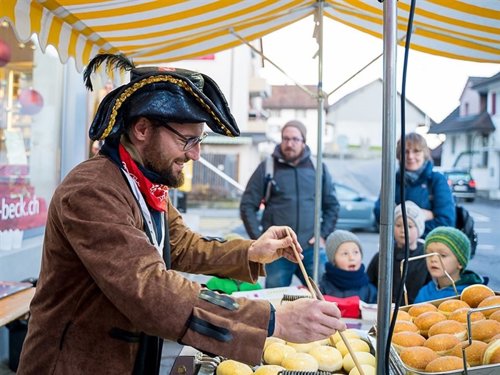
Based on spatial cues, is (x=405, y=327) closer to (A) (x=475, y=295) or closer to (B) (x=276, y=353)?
(A) (x=475, y=295)

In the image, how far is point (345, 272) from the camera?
3.33 m

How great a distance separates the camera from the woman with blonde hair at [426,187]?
3.79 m

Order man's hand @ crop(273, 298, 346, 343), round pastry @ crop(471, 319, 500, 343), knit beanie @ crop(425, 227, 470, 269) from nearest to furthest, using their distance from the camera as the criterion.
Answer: man's hand @ crop(273, 298, 346, 343) < round pastry @ crop(471, 319, 500, 343) < knit beanie @ crop(425, 227, 470, 269)

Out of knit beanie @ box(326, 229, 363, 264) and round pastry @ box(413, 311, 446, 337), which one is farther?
knit beanie @ box(326, 229, 363, 264)

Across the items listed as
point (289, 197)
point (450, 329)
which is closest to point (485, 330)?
point (450, 329)

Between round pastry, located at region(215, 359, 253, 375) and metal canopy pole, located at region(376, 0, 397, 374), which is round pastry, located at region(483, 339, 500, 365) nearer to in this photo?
metal canopy pole, located at region(376, 0, 397, 374)

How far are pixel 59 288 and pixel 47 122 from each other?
411 cm

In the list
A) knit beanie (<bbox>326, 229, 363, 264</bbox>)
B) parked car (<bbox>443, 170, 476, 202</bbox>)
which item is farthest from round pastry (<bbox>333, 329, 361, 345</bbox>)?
parked car (<bbox>443, 170, 476, 202</bbox>)

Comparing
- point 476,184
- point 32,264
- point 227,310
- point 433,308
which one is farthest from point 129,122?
point 476,184

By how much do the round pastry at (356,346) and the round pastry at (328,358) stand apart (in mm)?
30

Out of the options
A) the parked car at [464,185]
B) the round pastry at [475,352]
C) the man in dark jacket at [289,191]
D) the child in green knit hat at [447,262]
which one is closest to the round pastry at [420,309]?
the round pastry at [475,352]

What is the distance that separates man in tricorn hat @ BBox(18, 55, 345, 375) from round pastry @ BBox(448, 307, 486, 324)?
1.69ft

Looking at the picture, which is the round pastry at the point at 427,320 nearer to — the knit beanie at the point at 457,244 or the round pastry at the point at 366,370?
the round pastry at the point at 366,370

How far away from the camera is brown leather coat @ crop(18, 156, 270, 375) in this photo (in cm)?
119
